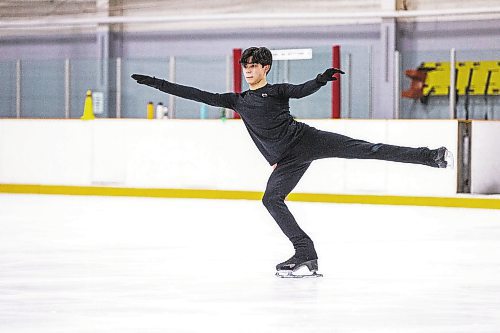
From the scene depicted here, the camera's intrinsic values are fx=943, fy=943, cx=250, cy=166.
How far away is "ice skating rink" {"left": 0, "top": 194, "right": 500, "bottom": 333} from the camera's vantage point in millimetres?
4070

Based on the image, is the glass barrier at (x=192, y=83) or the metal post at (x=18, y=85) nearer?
the glass barrier at (x=192, y=83)

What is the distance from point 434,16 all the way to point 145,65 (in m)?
4.89

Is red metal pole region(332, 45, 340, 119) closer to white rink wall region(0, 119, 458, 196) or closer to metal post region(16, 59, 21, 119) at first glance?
white rink wall region(0, 119, 458, 196)

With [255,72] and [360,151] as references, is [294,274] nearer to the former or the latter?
[360,151]

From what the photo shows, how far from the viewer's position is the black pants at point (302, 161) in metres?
5.21

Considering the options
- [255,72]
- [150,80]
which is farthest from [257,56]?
[150,80]

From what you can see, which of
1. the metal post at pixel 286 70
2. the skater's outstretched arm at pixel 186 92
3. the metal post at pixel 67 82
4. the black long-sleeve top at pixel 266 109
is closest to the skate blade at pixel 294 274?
the black long-sleeve top at pixel 266 109

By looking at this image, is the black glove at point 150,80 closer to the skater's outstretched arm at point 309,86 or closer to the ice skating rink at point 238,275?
the skater's outstretched arm at point 309,86

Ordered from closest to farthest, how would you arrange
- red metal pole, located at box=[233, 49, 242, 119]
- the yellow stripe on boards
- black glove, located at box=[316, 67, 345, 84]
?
black glove, located at box=[316, 67, 345, 84] < the yellow stripe on boards < red metal pole, located at box=[233, 49, 242, 119]

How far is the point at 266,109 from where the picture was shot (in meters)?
5.21

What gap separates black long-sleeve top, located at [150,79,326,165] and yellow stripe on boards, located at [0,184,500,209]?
22.3ft

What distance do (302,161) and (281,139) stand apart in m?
0.19

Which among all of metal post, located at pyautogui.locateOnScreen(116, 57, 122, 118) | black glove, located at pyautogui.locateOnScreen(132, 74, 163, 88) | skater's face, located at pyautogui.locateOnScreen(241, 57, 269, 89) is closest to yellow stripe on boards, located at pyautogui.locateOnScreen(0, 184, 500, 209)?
metal post, located at pyautogui.locateOnScreen(116, 57, 122, 118)

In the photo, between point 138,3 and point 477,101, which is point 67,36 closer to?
point 138,3
